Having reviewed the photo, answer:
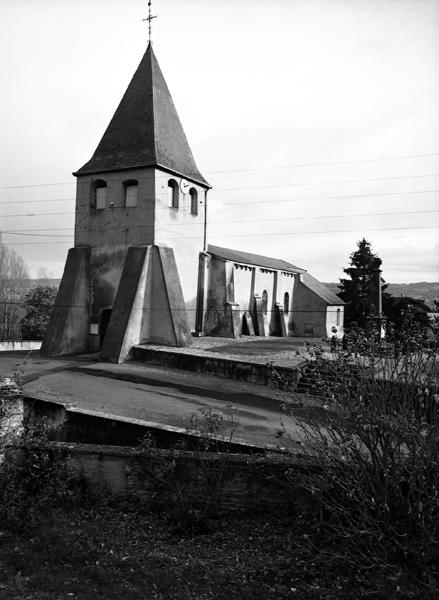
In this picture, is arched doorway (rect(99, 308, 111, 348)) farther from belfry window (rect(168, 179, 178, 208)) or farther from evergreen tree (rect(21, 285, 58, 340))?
evergreen tree (rect(21, 285, 58, 340))

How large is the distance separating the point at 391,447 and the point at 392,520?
Result: 3.01 ft

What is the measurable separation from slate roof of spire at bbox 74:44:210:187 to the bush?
1706 centimetres

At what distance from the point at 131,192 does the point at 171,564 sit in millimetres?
18140

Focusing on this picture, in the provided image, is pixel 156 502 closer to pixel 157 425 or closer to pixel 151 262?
pixel 157 425

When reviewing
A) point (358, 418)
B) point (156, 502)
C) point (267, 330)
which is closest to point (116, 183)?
point (267, 330)

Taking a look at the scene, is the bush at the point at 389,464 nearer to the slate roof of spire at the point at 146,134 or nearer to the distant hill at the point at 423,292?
the distant hill at the point at 423,292

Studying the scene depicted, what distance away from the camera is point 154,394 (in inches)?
528

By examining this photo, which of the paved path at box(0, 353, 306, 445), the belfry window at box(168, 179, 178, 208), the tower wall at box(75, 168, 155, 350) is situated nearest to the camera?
the paved path at box(0, 353, 306, 445)

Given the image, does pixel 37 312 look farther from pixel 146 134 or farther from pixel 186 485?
pixel 186 485

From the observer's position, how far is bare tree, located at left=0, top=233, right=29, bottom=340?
3781cm

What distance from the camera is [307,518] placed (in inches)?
260

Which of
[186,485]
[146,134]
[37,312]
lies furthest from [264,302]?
[186,485]

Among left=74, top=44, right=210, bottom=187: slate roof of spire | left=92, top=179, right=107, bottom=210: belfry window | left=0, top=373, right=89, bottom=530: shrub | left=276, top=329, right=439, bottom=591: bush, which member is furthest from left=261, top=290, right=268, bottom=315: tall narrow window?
left=276, top=329, right=439, bottom=591: bush

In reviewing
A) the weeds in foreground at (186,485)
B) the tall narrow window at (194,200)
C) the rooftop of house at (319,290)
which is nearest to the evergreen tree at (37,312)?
the tall narrow window at (194,200)
